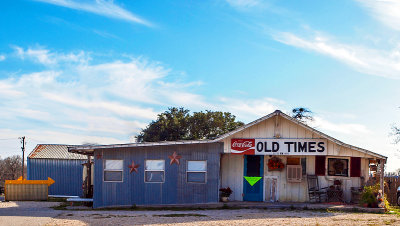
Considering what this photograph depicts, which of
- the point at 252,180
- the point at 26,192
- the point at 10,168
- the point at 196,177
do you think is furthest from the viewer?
the point at 10,168

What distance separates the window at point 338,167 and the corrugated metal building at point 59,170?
19920 mm

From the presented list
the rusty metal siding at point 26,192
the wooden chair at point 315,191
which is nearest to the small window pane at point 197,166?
the wooden chair at point 315,191

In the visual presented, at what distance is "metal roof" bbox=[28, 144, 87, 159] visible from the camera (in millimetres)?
36031

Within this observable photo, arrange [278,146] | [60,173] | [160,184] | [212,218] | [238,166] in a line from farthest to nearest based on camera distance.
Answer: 1. [60,173]
2. [238,166]
3. [160,184]
4. [278,146]
5. [212,218]

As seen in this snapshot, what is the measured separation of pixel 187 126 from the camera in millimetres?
50031

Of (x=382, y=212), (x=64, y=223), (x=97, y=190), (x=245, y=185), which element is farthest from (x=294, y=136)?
(x=64, y=223)

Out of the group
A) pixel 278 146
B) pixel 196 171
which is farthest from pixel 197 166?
pixel 278 146

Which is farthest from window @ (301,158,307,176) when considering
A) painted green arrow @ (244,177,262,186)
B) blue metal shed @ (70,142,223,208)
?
blue metal shed @ (70,142,223,208)

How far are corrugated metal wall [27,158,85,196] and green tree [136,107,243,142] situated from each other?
1429 cm

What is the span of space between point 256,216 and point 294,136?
548cm

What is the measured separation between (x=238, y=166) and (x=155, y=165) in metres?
3.92

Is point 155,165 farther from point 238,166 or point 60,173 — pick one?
point 60,173

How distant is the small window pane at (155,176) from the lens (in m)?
21.3

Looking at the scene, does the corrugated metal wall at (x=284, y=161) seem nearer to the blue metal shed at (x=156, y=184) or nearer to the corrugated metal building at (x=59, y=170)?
the blue metal shed at (x=156, y=184)
